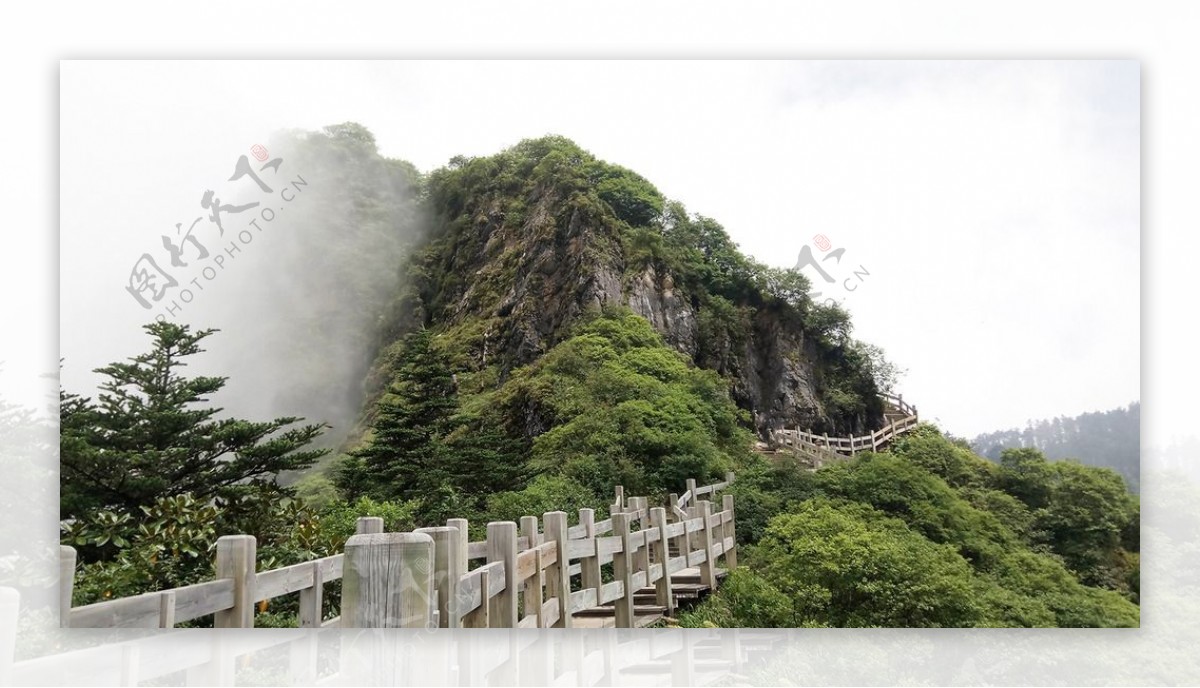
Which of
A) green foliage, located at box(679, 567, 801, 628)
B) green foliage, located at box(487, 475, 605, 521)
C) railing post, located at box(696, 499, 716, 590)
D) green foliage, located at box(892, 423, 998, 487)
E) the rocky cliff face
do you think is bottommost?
green foliage, located at box(679, 567, 801, 628)

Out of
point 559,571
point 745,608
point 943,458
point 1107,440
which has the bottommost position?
point 745,608

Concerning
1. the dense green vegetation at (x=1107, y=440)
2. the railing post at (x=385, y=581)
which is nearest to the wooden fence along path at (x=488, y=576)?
the railing post at (x=385, y=581)

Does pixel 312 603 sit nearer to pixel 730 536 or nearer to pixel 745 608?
pixel 745 608

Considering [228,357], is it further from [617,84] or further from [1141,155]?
[1141,155]

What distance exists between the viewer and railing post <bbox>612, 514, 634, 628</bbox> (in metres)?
4.98

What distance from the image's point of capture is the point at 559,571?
4.47 meters

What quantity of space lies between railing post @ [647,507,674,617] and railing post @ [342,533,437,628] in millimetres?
3197

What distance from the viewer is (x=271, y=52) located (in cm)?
512

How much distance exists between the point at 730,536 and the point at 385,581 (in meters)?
3.41

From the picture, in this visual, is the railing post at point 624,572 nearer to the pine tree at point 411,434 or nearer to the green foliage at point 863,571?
the green foliage at point 863,571

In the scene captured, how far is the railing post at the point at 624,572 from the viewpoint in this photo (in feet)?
16.4

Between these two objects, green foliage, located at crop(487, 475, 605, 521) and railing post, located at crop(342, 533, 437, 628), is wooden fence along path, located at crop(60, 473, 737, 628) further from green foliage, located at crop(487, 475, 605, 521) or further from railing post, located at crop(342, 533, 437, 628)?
green foliage, located at crop(487, 475, 605, 521)

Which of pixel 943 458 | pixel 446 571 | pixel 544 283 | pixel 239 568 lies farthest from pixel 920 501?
pixel 239 568

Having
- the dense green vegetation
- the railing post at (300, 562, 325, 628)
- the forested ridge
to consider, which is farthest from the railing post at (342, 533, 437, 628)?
the dense green vegetation
